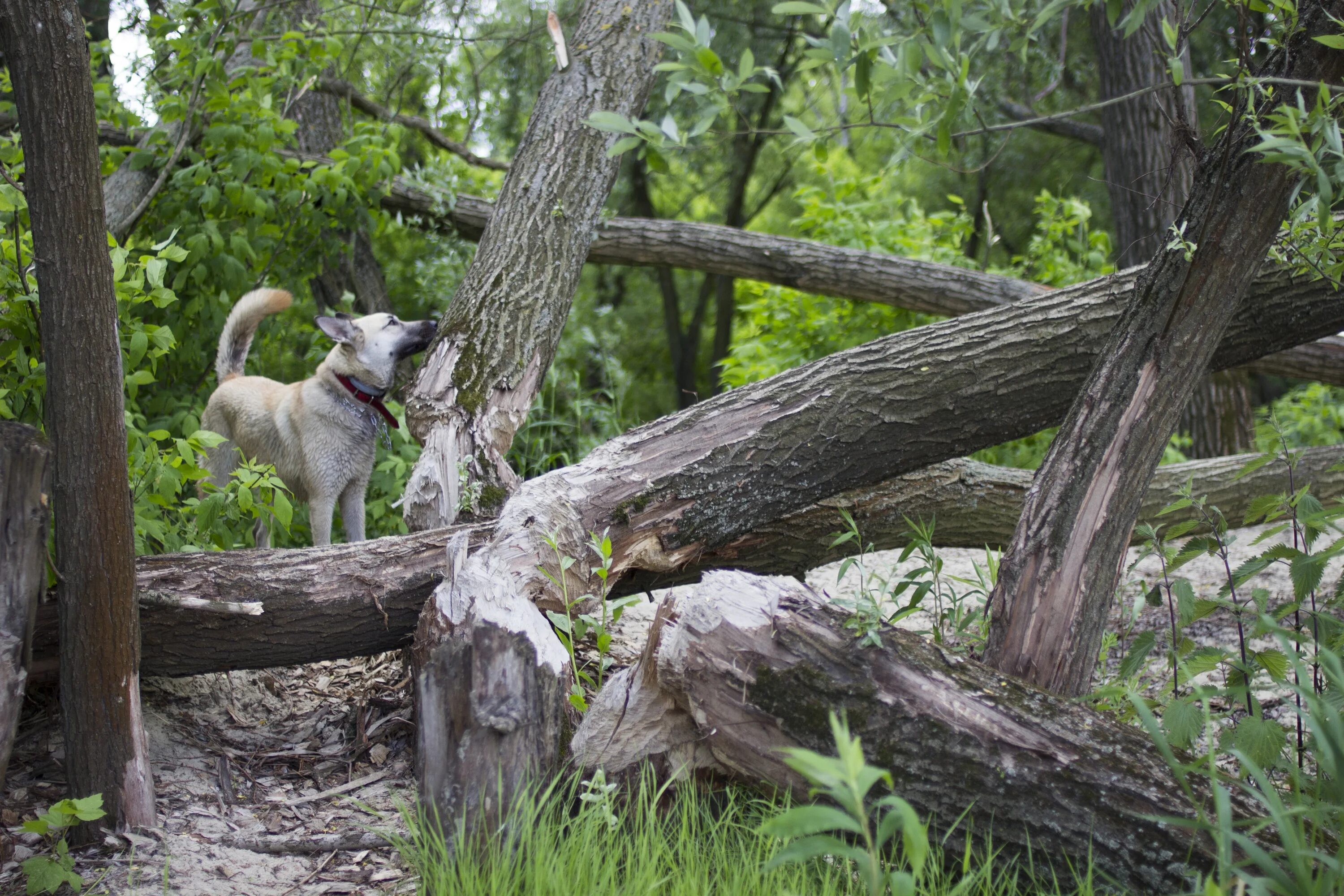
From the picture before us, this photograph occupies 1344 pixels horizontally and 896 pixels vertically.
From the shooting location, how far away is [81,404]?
2.67m

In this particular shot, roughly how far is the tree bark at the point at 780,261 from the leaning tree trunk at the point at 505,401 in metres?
1.35

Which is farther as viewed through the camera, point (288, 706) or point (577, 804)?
point (288, 706)

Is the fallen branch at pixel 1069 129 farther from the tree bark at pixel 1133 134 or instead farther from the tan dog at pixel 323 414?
the tan dog at pixel 323 414

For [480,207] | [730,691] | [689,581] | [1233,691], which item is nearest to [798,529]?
[689,581]

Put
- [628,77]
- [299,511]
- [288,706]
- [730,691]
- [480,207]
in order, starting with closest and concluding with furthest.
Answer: [730,691] → [288,706] → [299,511] → [628,77] → [480,207]

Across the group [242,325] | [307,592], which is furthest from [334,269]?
[307,592]

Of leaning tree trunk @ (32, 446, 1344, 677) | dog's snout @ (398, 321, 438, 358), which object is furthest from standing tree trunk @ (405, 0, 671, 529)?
leaning tree trunk @ (32, 446, 1344, 677)

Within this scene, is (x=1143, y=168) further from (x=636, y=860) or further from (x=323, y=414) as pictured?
(x=636, y=860)

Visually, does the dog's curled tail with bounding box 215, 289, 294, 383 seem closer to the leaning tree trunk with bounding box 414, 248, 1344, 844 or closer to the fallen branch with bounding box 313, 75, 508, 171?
the leaning tree trunk with bounding box 414, 248, 1344, 844

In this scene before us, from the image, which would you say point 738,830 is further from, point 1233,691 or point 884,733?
point 1233,691

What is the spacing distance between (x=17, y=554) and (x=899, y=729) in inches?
91.9

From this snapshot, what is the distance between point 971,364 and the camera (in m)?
4.01

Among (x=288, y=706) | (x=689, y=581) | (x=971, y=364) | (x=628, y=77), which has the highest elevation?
(x=628, y=77)

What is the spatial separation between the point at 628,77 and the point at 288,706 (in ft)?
13.2
